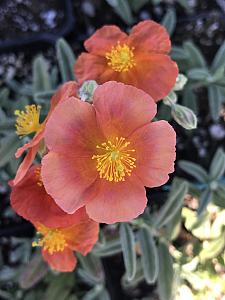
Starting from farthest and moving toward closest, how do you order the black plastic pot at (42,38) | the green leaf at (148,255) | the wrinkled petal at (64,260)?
the black plastic pot at (42,38) → the green leaf at (148,255) → the wrinkled petal at (64,260)

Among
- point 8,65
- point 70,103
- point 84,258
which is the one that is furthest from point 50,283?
point 70,103

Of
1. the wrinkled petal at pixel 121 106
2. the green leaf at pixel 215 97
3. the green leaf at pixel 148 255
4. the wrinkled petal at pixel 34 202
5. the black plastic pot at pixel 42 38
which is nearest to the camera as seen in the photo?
the wrinkled petal at pixel 121 106

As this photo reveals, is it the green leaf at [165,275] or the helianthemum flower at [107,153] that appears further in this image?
the green leaf at [165,275]

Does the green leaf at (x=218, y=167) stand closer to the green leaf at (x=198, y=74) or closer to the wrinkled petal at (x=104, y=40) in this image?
the green leaf at (x=198, y=74)

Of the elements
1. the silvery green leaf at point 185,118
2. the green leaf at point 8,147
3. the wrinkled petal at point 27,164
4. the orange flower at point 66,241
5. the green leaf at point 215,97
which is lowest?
the green leaf at point 215,97

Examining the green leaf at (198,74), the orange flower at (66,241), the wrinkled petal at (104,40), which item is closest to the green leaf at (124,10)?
the green leaf at (198,74)

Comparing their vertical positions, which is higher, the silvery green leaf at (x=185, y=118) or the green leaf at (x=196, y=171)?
the silvery green leaf at (x=185, y=118)

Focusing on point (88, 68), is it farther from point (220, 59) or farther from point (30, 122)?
point (220, 59)
